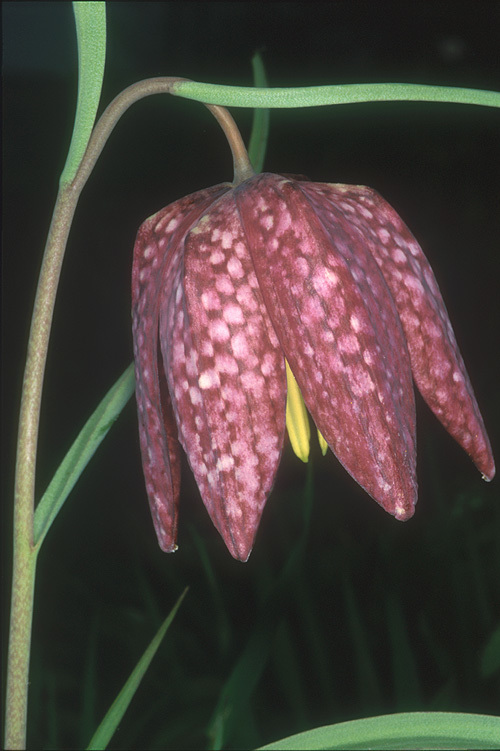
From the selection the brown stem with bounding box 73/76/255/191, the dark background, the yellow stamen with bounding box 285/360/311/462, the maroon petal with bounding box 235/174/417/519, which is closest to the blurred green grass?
the dark background

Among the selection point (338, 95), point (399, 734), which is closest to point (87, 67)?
point (338, 95)

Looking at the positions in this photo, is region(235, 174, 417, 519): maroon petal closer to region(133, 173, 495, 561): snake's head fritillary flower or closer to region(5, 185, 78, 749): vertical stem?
region(133, 173, 495, 561): snake's head fritillary flower

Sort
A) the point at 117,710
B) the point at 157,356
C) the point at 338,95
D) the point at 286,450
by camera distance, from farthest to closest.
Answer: the point at 286,450 → the point at 117,710 → the point at 157,356 → the point at 338,95

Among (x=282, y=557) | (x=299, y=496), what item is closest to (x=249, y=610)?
(x=282, y=557)

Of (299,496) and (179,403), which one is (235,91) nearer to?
(179,403)

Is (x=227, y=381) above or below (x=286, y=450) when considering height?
above

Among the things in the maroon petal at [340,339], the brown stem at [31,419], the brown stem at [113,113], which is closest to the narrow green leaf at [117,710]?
the brown stem at [31,419]

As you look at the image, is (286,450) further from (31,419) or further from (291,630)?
(31,419)
